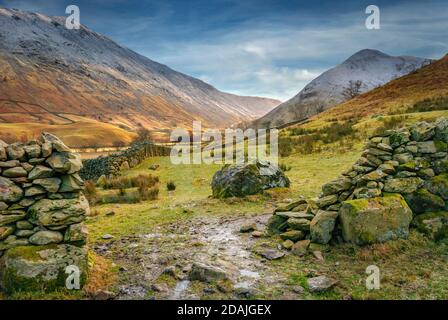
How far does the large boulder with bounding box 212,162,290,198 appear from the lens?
14.8 meters

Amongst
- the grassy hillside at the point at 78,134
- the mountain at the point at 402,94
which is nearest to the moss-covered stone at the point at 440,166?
the mountain at the point at 402,94

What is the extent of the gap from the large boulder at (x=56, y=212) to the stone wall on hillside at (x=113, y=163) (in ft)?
56.4

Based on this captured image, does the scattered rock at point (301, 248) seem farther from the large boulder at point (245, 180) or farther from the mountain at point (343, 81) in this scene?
the mountain at point (343, 81)

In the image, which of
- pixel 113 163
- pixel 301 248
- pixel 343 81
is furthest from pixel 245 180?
pixel 343 81

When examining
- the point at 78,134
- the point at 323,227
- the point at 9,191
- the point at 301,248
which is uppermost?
the point at 78,134

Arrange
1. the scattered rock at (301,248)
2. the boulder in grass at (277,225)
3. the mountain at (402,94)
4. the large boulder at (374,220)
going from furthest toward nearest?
the mountain at (402,94) → the boulder in grass at (277,225) → the scattered rock at (301,248) → the large boulder at (374,220)

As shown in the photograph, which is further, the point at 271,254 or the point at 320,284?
the point at 271,254

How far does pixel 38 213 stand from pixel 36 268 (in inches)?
41.1

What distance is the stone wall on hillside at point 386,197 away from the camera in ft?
28.9

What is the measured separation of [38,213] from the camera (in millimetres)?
7422

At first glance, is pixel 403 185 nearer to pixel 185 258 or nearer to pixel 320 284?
pixel 320 284

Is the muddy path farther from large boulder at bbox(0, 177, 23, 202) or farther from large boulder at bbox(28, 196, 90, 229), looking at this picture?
large boulder at bbox(0, 177, 23, 202)

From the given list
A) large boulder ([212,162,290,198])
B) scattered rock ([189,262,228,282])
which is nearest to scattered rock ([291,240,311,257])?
scattered rock ([189,262,228,282])
